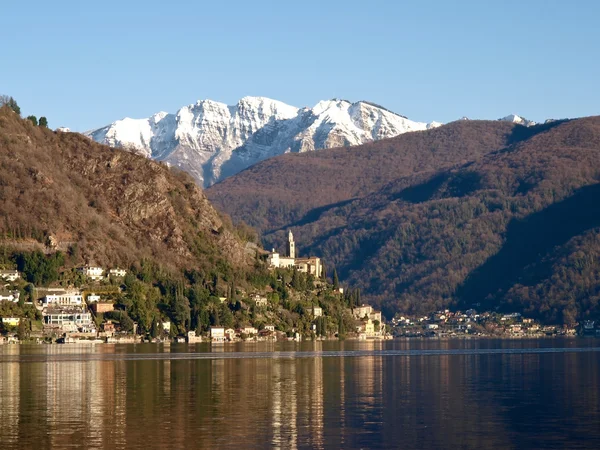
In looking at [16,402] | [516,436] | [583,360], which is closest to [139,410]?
[16,402]

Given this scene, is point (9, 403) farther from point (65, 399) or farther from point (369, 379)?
point (369, 379)

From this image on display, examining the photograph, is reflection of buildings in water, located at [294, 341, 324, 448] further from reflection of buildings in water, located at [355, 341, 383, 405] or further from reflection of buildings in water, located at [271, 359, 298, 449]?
reflection of buildings in water, located at [355, 341, 383, 405]

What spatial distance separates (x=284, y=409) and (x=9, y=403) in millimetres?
16845

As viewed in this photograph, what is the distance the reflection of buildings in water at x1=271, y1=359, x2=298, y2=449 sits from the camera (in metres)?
65.6

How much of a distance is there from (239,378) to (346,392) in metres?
16.2

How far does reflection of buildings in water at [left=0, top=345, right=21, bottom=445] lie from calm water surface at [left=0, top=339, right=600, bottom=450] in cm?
7

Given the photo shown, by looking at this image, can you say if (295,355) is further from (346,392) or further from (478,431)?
(478,431)

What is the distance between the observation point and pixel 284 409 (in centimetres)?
7894

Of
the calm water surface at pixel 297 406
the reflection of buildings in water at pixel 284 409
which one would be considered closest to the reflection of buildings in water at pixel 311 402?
the calm water surface at pixel 297 406

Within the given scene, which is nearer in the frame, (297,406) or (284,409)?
(284,409)

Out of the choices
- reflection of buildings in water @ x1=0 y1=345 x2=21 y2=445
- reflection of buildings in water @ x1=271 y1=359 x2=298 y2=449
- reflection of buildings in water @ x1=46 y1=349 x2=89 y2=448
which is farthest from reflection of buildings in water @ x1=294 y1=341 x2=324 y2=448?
reflection of buildings in water @ x1=0 y1=345 x2=21 y2=445

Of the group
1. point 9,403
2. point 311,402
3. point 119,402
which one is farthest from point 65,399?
point 311,402

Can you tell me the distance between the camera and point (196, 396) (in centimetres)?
8800

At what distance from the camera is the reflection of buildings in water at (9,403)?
6781 cm
